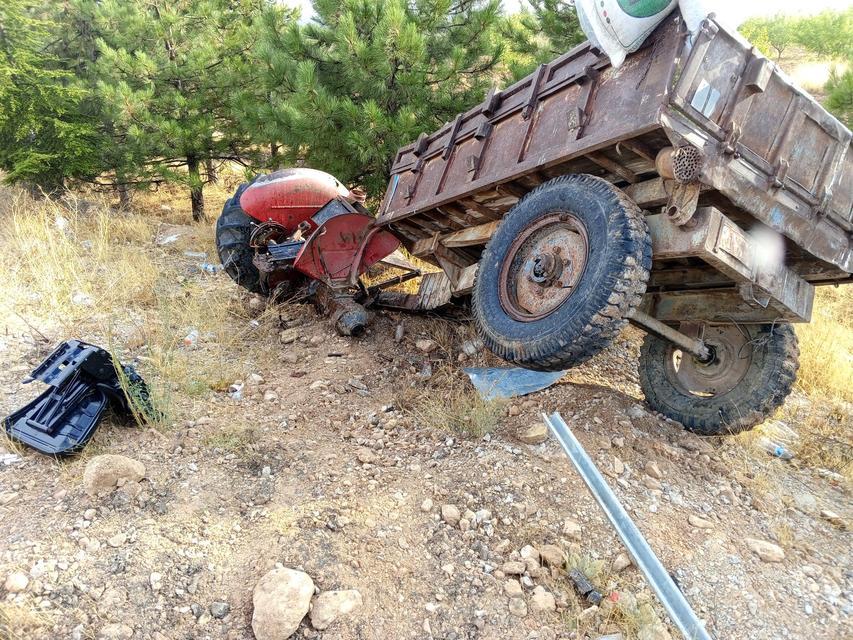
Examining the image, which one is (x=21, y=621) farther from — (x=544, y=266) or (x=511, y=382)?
(x=511, y=382)

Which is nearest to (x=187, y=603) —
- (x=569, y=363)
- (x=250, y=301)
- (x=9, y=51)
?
(x=569, y=363)

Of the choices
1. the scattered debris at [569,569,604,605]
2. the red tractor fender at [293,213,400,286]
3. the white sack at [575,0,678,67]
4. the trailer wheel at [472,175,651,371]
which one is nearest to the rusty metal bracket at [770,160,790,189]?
the trailer wheel at [472,175,651,371]

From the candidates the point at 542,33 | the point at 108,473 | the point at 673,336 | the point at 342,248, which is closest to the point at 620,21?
the point at 673,336

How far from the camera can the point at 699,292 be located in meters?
4.20

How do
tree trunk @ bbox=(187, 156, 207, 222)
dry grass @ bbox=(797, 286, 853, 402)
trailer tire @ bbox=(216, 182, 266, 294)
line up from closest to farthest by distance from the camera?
dry grass @ bbox=(797, 286, 853, 402) < trailer tire @ bbox=(216, 182, 266, 294) < tree trunk @ bbox=(187, 156, 207, 222)

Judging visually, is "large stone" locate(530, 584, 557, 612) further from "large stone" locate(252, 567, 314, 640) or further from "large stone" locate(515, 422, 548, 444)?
"large stone" locate(515, 422, 548, 444)

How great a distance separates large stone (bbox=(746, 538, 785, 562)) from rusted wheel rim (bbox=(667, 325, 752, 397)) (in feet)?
4.25

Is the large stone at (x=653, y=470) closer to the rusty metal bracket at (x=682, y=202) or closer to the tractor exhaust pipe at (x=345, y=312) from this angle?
the rusty metal bracket at (x=682, y=202)

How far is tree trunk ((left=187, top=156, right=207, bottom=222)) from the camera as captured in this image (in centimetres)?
982

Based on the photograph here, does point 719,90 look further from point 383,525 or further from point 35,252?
point 35,252

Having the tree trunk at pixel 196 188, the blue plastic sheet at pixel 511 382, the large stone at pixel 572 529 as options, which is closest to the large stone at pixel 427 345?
the blue plastic sheet at pixel 511 382

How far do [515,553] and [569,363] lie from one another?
3.52 feet

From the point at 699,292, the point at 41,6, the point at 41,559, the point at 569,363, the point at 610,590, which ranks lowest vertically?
the point at 41,559

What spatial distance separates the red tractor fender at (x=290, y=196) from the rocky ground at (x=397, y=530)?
7.94 feet
